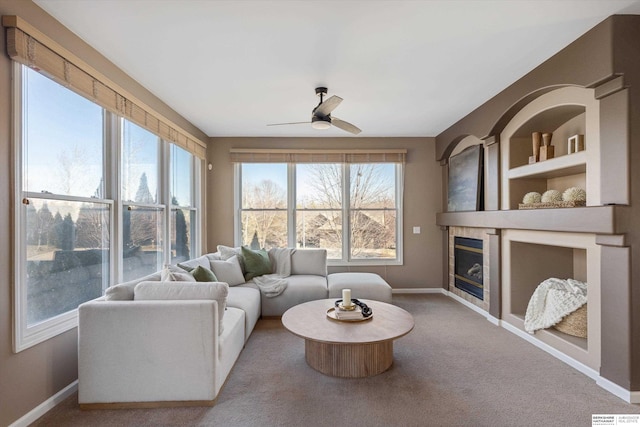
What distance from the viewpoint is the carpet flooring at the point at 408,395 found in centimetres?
205

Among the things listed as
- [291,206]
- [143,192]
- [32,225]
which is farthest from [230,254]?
[32,225]

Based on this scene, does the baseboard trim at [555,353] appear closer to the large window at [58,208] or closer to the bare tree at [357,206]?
the bare tree at [357,206]

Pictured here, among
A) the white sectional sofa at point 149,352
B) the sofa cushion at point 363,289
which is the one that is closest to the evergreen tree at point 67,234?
the white sectional sofa at point 149,352

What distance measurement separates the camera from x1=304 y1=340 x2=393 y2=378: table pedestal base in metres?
2.57

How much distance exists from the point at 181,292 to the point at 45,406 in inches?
44.4

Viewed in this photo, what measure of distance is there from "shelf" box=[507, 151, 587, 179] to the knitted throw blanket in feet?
3.60

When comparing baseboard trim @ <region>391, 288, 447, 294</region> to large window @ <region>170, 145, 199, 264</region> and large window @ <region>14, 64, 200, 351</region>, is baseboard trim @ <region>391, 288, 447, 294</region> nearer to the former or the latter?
large window @ <region>170, 145, 199, 264</region>

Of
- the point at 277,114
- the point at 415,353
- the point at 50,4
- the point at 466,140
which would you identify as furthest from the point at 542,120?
the point at 50,4

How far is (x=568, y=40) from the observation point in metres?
2.51

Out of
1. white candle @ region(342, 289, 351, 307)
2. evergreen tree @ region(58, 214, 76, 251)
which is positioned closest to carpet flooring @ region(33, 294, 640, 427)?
white candle @ region(342, 289, 351, 307)

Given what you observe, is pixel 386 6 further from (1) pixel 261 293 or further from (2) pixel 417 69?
(1) pixel 261 293

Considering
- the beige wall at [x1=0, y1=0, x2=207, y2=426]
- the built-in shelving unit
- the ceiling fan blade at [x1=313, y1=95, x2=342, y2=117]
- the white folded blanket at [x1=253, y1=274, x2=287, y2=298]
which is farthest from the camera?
the white folded blanket at [x1=253, y1=274, x2=287, y2=298]

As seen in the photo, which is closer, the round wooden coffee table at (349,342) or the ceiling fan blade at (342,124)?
the round wooden coffee table at (349,342)

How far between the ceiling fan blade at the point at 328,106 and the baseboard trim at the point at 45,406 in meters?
→ 3.00
